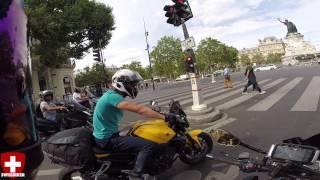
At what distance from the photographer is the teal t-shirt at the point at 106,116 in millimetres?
5024

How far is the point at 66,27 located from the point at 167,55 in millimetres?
56495

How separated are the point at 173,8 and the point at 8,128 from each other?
964 cm

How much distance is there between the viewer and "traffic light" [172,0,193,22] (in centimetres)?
1159

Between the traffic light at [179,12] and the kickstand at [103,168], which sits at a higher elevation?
the traffic light at [179,12]

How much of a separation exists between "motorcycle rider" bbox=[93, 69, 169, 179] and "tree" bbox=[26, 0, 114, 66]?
28.0 metres

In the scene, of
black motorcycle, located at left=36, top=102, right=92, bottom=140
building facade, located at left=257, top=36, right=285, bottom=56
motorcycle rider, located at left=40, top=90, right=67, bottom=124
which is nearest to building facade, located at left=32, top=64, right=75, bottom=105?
black motorcycle, located at left=36, top=102, right=92, bottom=140

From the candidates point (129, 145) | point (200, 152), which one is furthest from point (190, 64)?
point (129, 145)

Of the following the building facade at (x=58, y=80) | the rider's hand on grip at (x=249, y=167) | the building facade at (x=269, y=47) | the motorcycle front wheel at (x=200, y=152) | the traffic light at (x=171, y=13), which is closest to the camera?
the rider's hand on grip at (x=249, y=167)

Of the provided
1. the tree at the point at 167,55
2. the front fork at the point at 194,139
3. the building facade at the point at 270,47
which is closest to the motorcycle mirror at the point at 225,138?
the front fork at the point at 194,139

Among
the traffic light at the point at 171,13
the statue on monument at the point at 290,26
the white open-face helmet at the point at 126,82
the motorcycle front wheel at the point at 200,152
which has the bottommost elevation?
the motorcycle front wheel at the point at 200,152

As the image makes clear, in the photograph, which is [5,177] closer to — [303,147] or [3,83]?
[3,83]

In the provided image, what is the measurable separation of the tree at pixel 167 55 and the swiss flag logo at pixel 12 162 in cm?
8799

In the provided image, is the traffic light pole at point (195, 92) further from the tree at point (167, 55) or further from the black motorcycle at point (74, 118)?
the tree at point (167, 55)

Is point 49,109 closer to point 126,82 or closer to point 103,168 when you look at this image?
point 103,168
